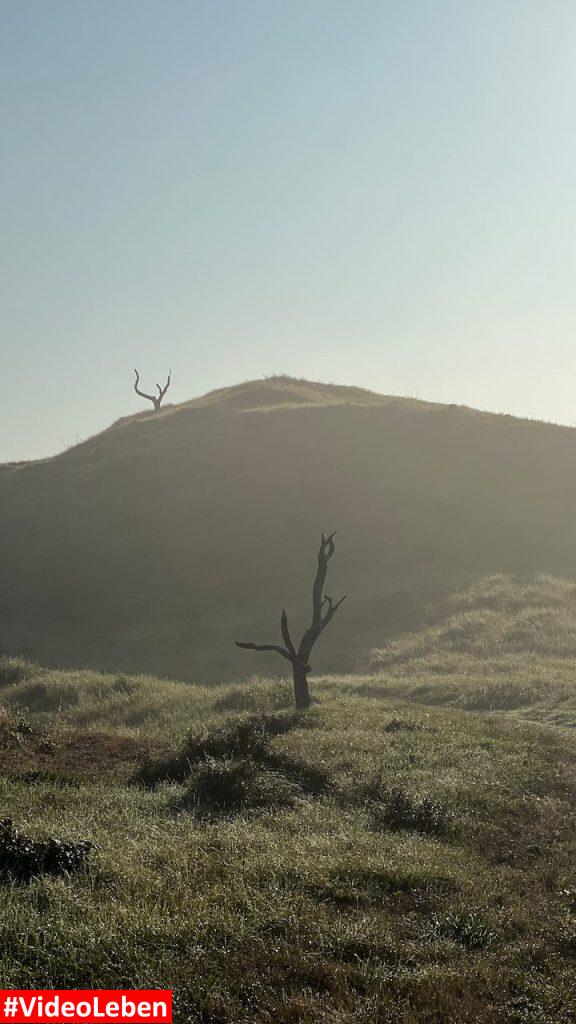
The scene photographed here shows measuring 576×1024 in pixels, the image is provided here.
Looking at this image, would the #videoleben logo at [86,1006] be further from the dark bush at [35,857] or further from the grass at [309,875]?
the dark bush at [35,857]

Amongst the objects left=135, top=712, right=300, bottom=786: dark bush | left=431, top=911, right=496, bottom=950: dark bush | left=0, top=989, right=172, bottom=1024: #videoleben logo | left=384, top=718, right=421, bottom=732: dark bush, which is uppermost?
left=0, top=989, right=172, bottom=1024: #videoleben logo

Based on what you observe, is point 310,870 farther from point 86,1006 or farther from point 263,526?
point 263,526

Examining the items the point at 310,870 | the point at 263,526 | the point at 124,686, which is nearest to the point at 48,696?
the point at 124,686

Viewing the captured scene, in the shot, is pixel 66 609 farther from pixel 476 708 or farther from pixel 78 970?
pixel 78 970

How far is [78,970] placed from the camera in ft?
A: 20.9

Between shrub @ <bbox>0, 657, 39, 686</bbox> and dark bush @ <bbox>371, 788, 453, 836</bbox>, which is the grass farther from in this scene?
shrub @ <bbox>0, 657, 39, 686</bbox>

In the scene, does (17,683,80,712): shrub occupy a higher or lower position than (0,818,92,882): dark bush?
lower

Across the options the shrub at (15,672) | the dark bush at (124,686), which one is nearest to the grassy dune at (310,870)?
the dark bush at (124,686)

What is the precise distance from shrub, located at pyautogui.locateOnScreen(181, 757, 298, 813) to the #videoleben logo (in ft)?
21.8

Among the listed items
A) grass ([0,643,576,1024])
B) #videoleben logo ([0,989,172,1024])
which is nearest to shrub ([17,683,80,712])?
grass ([0,643,576,1024])

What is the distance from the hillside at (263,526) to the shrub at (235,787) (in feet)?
73.3

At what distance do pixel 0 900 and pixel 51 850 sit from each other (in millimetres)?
1271

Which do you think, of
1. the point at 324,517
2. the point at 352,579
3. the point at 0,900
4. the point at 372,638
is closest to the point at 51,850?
the point at 0,900

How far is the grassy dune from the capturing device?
6.60 meters
